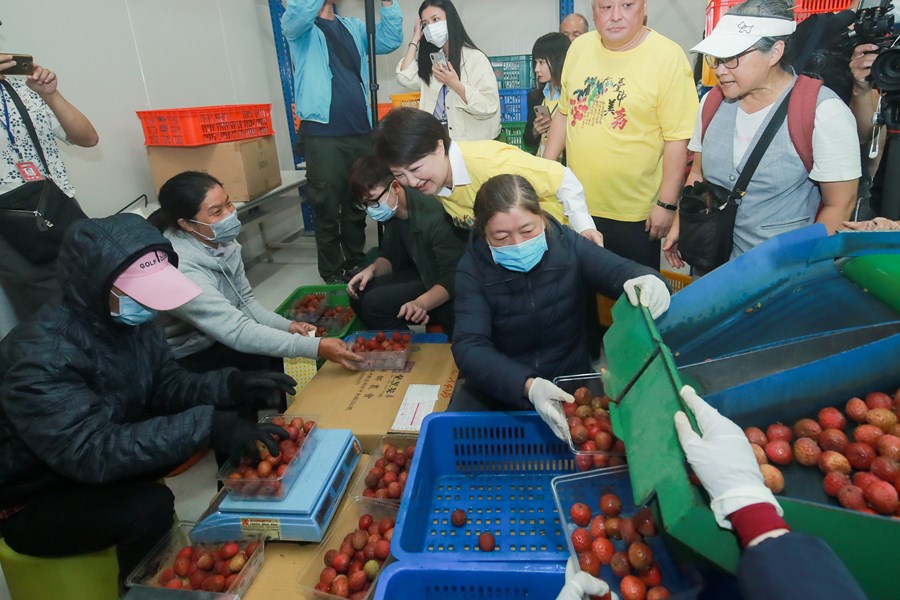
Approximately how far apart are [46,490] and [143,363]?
0.46m

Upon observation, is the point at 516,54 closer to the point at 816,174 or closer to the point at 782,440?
the point at 816,174

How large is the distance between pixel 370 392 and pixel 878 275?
1806mm

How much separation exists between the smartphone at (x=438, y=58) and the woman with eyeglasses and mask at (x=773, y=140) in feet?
6.25

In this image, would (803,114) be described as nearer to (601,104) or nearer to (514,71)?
(601,104)

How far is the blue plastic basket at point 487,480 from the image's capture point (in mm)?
1486

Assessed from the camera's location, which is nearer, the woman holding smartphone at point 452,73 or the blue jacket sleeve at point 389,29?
the woman holding smartphone at point 452,73

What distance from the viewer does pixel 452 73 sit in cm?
343

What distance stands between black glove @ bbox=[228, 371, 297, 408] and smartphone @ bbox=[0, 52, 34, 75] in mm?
1709

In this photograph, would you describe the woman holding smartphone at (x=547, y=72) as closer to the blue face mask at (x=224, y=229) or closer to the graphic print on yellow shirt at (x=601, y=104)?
the graphic print on yellow shirt at (x=601, y=104)

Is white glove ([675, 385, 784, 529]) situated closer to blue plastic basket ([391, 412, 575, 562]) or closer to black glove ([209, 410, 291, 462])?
blue plastic basket ([391, 412, 575, 562])

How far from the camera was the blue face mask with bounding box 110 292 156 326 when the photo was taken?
1.62 metres

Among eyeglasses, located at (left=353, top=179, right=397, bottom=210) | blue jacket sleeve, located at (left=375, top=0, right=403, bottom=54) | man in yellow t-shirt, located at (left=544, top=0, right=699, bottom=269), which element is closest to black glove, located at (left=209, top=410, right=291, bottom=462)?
eyeglasses, located at (left=353, top=179, right=397, bottom=210)

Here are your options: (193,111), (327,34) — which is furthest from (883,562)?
(327,34)

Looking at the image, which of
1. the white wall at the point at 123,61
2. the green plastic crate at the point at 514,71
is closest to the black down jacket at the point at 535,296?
the white wall at the point at 123,61
